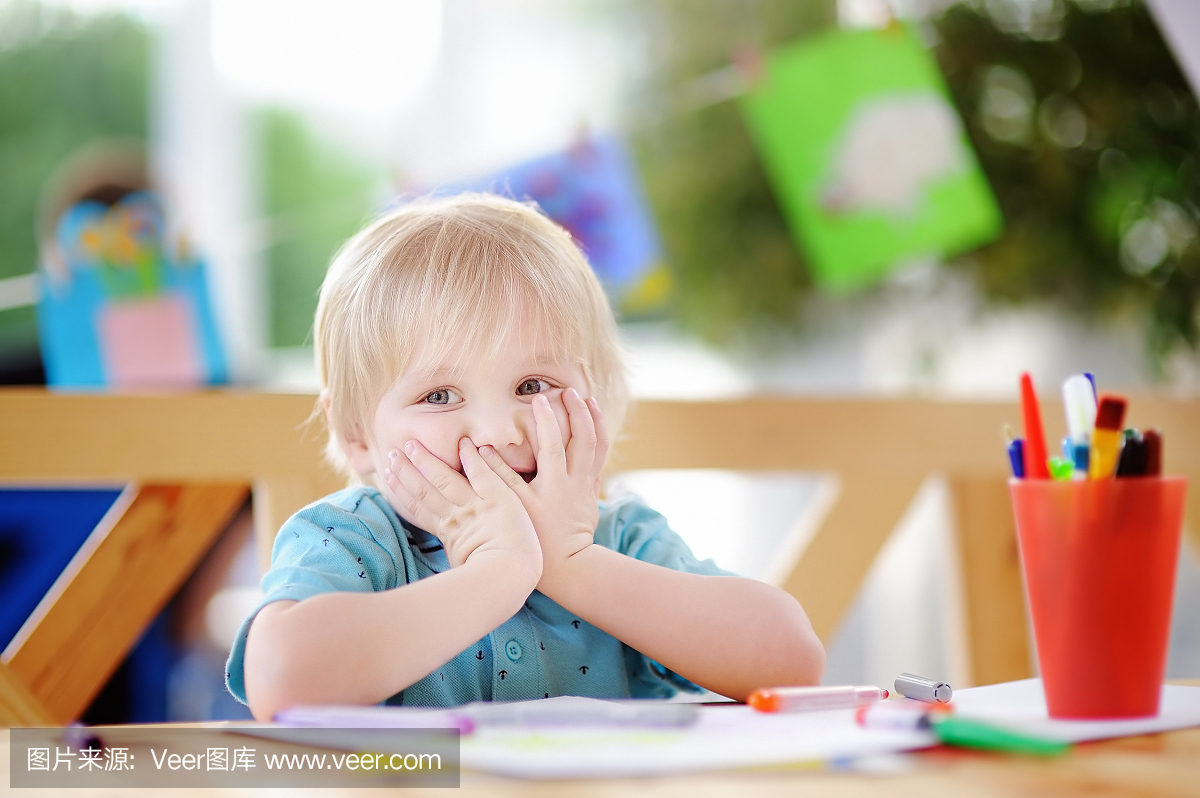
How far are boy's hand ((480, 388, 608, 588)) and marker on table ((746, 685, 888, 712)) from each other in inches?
7.1

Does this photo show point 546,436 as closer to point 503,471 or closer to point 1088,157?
point 503,471

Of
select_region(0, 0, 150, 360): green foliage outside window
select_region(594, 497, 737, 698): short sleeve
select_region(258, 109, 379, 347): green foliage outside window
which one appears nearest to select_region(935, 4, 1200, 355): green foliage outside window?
select_region(594, 497, 737, 698): short sleeve

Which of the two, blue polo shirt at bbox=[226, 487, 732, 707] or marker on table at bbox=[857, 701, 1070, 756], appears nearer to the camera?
marker on table at bbox=[857, 701, 1070, 756]

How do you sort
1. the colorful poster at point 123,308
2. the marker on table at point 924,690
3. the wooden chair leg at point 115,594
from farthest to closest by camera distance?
1. the colorful poster at point 123,308
2. the wooden chair leg at point 115,594
3. the marker on table at point 924,690

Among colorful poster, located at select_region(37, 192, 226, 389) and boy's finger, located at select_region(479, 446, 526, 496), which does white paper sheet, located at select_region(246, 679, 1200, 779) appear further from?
colorful poster, located at select_region(37, 192, 226, 389)

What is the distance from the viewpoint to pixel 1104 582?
0.53 meters

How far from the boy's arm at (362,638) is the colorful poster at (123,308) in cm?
88

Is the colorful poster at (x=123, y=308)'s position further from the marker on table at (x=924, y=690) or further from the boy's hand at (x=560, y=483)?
the marker on table at (x=924, y=690)

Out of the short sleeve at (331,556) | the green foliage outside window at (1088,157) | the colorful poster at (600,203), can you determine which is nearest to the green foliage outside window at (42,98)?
the colorful poster at (600,203)

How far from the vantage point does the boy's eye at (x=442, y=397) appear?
767 millimetres

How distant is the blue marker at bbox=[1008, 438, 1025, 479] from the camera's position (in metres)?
0.57

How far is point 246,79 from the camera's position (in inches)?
120

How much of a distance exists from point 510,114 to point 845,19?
964 mm

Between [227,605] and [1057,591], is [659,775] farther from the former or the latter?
[227,605]
